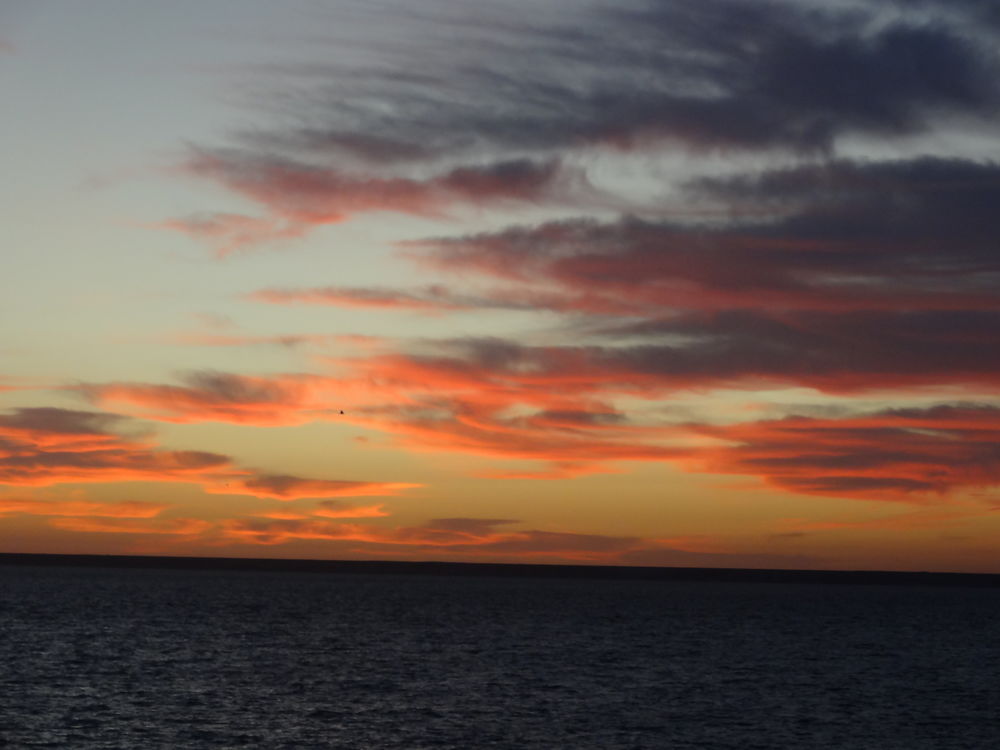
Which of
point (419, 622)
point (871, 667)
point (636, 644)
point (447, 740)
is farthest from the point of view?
point (419, 622)

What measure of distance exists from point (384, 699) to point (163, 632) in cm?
7379

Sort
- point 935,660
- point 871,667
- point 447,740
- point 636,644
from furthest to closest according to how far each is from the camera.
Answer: point 636,644
point 935,660
point 871,667
point 447,740

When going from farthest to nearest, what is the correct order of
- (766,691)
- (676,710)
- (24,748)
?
1. (766,691)
2. (676,710)
3. (24,748)

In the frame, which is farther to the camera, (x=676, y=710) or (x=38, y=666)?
(x=38, y=666)

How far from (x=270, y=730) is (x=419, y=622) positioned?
125 m

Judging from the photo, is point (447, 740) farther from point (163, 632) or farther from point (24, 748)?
point (163, 632)

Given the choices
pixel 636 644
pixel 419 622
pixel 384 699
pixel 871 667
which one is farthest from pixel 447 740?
pixel 419 622

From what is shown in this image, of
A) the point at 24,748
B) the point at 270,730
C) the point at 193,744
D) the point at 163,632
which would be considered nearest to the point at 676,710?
the point at 270,730

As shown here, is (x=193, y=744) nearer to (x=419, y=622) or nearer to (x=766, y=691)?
(x=766, y=691)

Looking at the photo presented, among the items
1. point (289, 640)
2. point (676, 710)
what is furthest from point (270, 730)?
point (289, 640)

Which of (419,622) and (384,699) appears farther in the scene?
(419,622)

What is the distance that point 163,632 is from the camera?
150125 mm

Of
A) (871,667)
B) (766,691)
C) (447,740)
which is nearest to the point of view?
(447,740)

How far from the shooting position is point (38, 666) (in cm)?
9906
